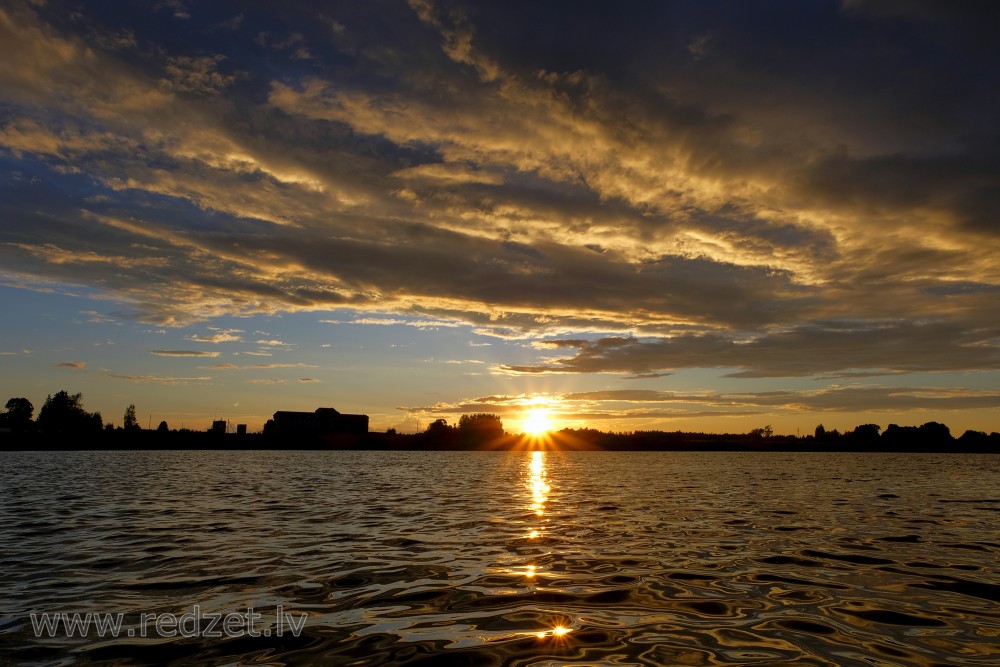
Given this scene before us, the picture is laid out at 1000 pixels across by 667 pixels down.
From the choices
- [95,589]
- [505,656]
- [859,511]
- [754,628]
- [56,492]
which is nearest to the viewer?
[505,656]

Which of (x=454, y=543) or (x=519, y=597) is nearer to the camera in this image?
(x=519, y=597)

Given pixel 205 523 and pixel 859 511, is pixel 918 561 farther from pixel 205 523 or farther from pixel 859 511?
pixel 205 523

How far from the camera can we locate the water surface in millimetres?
9664

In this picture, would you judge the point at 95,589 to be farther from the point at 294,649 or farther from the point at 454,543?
the point at 454,543

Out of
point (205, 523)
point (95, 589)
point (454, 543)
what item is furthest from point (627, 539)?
point (205, 523)

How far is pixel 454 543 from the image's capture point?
20031 mm

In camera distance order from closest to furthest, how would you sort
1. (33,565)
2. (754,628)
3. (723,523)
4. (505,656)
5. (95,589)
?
1. (505,656)
2. (754,628)
3. (95,589)
4. (33,565)
5. (723,523)

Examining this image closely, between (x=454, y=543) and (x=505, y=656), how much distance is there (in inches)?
434

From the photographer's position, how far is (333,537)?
69.7 ft

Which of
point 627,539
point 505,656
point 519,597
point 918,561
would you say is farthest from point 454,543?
point 918,561

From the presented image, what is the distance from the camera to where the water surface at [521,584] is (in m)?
9.66

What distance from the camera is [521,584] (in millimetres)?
14055

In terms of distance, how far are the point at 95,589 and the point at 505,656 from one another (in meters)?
10.0

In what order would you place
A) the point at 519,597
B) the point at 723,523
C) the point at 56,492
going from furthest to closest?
the point at 56,492 → the point at 723,523 → the point at 519,597
